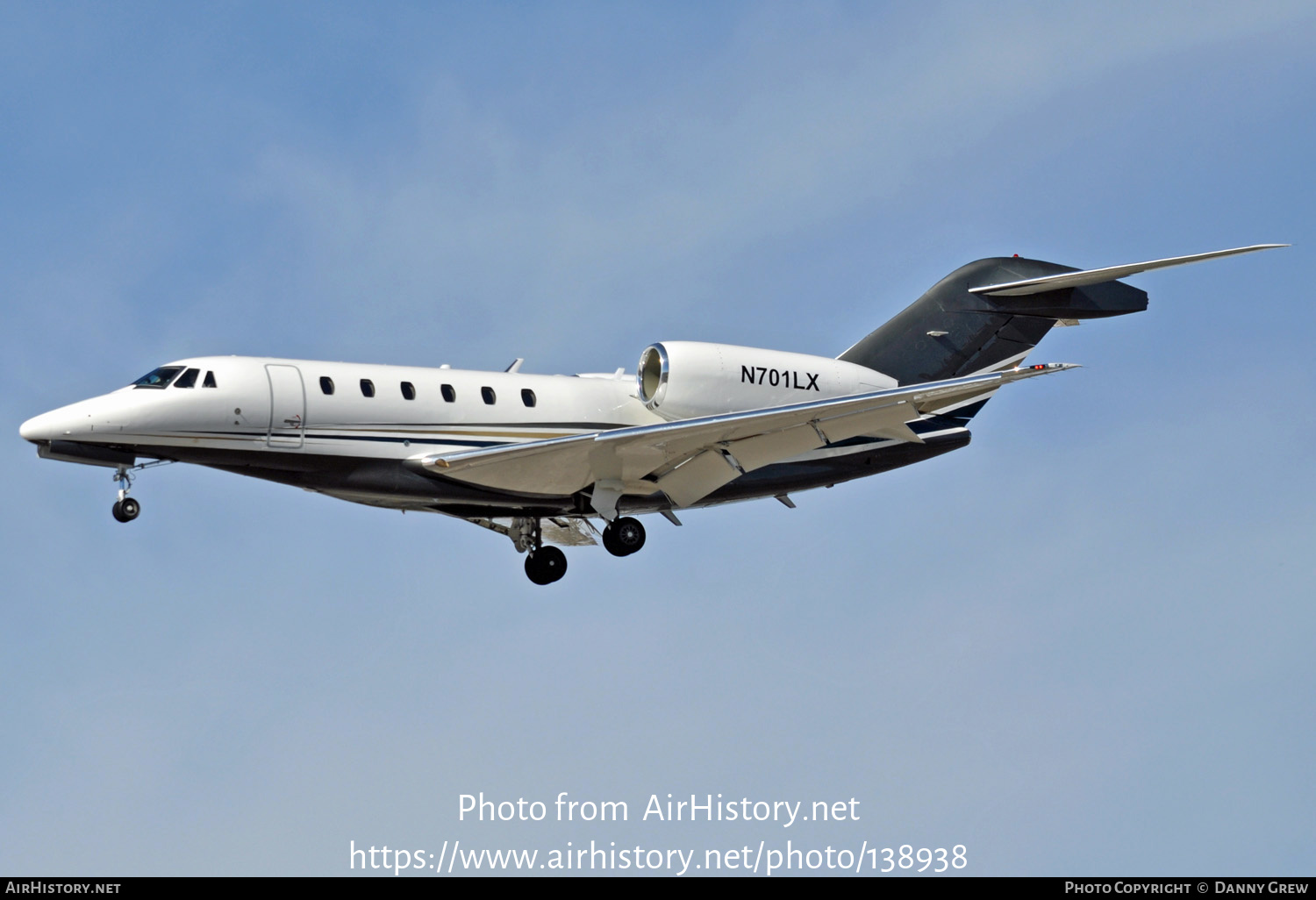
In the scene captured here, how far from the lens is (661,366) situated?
2188cm

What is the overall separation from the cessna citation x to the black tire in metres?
0.03

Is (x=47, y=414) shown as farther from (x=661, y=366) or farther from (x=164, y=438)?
(x=661, y=366)

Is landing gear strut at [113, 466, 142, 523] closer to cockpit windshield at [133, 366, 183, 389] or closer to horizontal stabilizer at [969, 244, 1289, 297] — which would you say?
→ cockpit windshield at [133, 366, 183, 389]

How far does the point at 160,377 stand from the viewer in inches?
785

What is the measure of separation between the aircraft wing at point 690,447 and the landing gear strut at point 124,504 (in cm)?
372

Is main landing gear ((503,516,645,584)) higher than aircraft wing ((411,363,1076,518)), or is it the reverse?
aircraft wing ((411,363,1076,518))

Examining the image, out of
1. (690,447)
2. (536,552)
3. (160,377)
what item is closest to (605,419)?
(690,447)

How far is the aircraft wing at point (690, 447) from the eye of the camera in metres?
20.2

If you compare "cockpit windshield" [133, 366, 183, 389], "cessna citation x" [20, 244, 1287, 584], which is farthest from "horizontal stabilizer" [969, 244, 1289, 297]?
"cockpit windshield" [133, 366, 183, 389]

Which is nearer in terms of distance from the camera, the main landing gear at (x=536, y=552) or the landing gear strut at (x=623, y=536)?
the landing gear strut at (x=623, y=536)

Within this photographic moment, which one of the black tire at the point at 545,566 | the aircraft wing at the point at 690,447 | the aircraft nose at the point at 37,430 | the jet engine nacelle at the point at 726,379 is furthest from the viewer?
the black tire at the point at 545,566

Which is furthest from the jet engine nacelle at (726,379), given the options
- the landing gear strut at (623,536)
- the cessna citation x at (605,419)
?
the landing gear strut at (623,536)

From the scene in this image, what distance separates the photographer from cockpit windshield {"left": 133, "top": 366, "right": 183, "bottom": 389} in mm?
19844

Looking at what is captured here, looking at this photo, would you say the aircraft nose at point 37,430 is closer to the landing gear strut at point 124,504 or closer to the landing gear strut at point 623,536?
the landing gear strut at point 124,504
